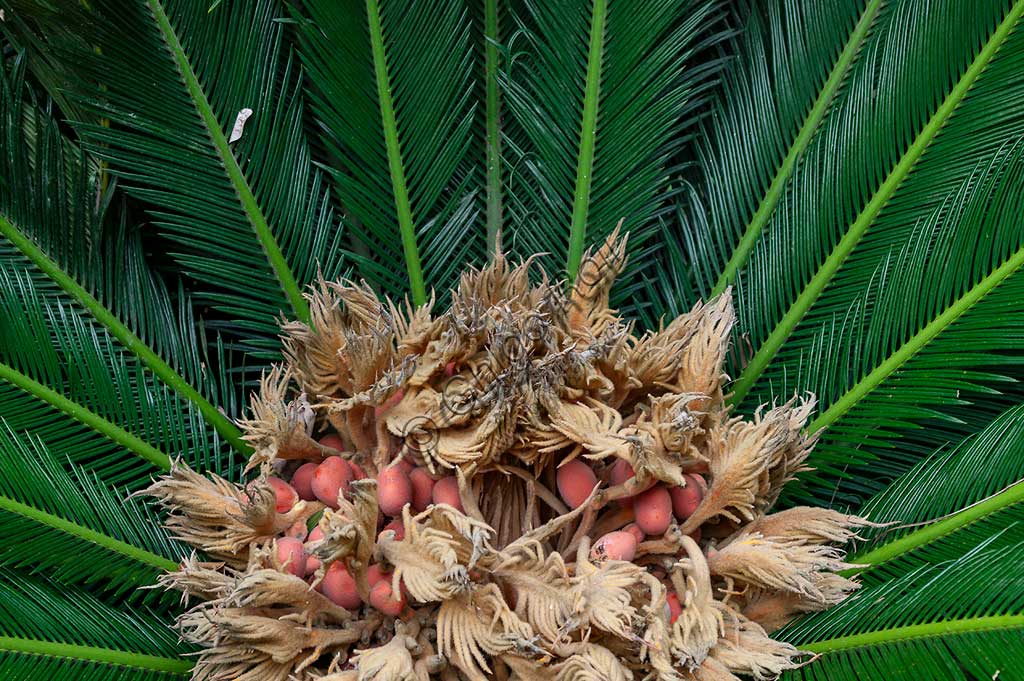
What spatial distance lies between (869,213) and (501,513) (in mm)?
1237

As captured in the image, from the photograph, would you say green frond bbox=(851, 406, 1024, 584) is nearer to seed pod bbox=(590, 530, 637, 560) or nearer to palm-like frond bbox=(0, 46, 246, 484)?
seed pod bbox=(590, 530, 637, 560)

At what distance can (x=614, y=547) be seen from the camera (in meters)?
2.12

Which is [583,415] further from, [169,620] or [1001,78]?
[1001,78]

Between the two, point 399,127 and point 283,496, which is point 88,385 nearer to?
point 283,496

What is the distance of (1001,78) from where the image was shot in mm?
2469

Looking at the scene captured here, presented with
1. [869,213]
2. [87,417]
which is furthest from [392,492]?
[869,213]

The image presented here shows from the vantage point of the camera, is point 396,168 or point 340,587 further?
point 396,168

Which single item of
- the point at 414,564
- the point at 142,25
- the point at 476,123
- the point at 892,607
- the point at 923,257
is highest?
the point at 142,25

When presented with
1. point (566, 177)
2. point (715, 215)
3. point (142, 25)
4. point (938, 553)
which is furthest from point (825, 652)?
point (142, 25)

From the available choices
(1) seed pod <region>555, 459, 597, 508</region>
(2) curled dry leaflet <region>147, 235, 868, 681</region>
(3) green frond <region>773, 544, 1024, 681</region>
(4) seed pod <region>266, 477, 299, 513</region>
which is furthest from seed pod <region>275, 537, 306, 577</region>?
(3) green frond <region>773, 544, 1024, 681</region>

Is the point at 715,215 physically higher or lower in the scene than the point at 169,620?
higher

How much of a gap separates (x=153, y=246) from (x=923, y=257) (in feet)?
6.80

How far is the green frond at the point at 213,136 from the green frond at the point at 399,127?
102 mm

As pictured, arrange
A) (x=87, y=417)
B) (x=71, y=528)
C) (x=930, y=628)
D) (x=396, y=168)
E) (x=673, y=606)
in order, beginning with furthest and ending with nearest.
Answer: (x=396, y=168), (x=87, y=417), (x=71, y=528), (x=673, y=606), (x=930, y=628)
